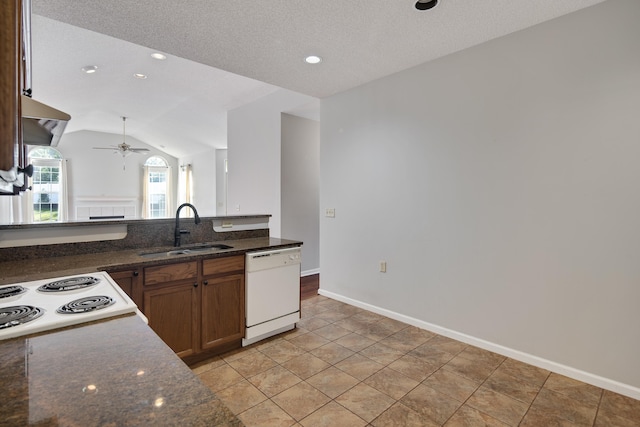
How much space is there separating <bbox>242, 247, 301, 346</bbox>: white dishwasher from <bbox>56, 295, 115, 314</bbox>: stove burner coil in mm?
1343

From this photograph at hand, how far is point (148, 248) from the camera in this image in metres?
2.39

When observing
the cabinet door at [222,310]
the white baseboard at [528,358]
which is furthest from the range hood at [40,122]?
the white baseboard at [528,358]

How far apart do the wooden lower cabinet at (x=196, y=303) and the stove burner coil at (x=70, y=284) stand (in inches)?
20.4

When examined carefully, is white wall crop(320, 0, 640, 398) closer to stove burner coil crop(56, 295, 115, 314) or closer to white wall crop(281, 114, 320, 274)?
white wall crop(281, 114, 320, 274)

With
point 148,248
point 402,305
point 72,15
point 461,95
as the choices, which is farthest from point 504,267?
point 72,15

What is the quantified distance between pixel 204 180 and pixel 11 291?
7.69m

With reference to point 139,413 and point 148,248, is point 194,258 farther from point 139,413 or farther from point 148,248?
point 139,413

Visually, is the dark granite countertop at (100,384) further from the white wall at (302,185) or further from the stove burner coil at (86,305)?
the white wall at (302,185)

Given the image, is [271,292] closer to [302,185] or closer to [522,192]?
[522,192]

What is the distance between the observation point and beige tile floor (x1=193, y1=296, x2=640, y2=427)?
1.79m

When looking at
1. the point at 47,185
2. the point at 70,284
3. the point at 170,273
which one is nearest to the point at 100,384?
the point at 70,284

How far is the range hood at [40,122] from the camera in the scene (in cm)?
163

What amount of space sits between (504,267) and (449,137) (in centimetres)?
119

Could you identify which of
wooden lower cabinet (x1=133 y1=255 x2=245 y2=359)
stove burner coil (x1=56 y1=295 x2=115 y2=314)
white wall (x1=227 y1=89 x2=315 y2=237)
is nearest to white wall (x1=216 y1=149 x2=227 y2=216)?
white wall (x1=227 y1=89 x2=315 y2=237)
